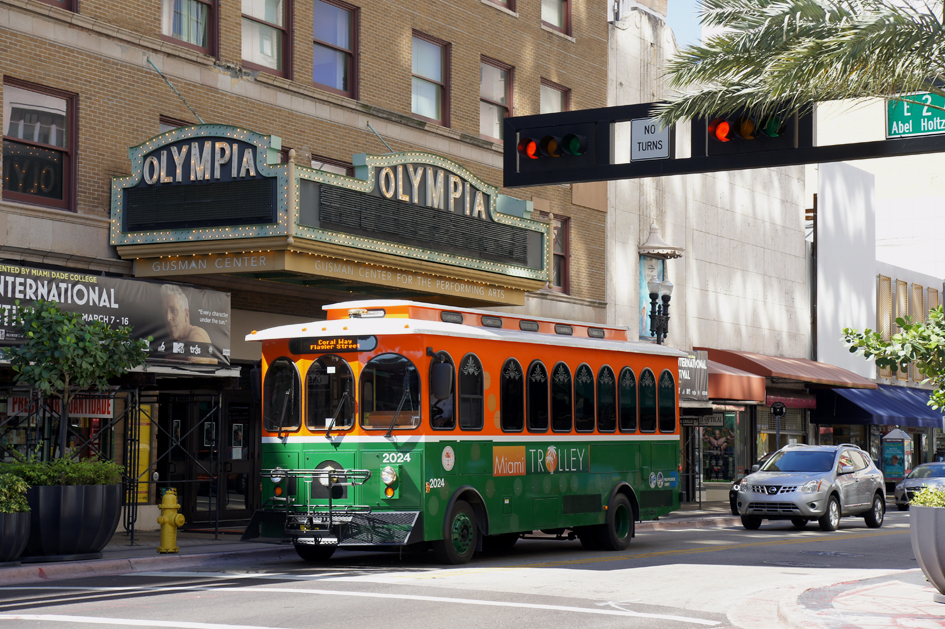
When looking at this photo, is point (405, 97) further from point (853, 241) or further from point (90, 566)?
A: point (853, 241)

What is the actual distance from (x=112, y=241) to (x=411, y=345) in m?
6.79

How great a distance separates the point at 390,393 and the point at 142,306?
17.9ft

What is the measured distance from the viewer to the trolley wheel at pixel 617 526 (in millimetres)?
18625

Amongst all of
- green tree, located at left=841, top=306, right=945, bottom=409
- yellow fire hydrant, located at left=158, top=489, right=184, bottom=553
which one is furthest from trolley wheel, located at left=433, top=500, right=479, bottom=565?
green tree, located at left=841, top=306, right=945, bottom=409

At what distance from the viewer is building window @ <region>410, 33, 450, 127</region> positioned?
26.6 m

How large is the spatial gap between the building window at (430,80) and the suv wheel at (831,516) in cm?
1131

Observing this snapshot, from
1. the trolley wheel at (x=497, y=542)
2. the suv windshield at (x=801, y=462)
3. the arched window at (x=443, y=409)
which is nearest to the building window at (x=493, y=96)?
the suv windshield at (x=801, y=462)

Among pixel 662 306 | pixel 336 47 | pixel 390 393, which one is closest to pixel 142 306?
pixel 390 393

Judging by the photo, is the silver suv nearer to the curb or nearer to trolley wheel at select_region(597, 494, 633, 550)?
trolley wheel at select_region(597, 494, 633, 550)

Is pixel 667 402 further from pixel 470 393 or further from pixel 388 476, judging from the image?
pixel 388 476

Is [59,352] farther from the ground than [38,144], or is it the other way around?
[38,144]

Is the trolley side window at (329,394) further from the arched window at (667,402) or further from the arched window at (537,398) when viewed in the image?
the arched window at (667,402)

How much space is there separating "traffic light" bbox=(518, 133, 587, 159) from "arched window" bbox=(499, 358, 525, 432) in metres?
2.80

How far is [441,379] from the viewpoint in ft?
49.5
